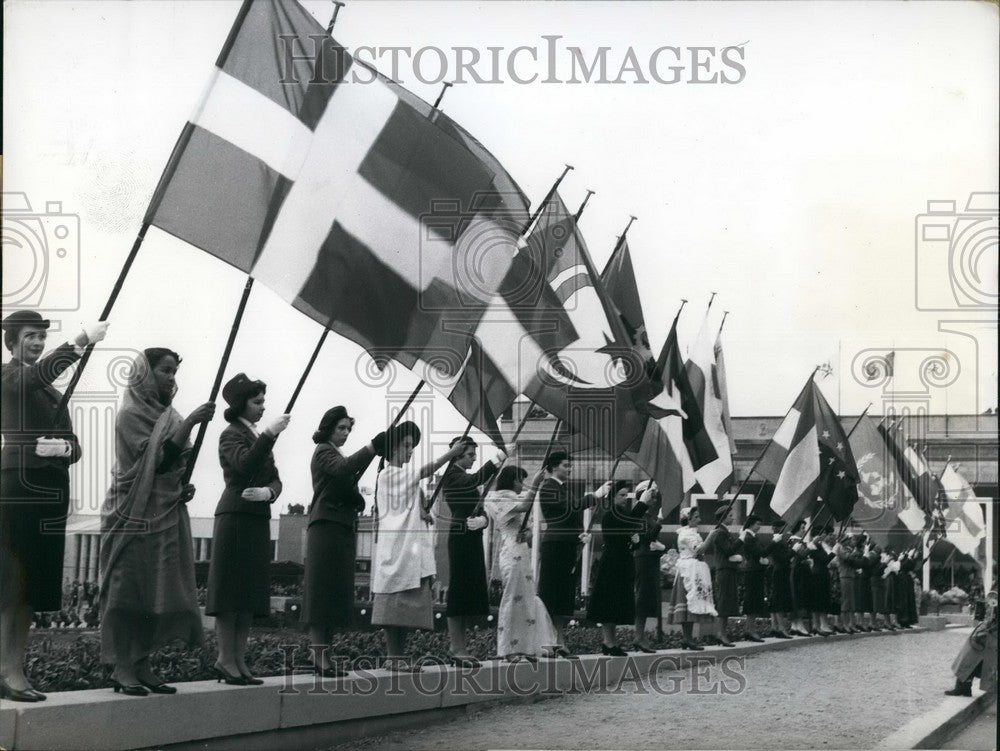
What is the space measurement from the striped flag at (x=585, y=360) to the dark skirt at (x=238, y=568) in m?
1.14

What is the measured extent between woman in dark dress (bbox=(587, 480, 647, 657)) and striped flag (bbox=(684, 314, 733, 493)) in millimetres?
359

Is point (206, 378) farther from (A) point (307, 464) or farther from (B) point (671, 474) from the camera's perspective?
Result: (B) point (671, 474)

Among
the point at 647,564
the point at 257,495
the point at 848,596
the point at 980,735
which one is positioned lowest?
the point at 980,735

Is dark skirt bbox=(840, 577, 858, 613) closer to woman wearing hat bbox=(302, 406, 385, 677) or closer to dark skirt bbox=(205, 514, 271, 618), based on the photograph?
woman wearing hat bbox=(302, 406, 385, 677)

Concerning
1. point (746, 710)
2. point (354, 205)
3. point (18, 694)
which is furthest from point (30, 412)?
point (746, 710)

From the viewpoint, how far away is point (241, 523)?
16.1 feet

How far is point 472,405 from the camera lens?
5.03m

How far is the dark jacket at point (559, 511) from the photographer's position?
5.17 m

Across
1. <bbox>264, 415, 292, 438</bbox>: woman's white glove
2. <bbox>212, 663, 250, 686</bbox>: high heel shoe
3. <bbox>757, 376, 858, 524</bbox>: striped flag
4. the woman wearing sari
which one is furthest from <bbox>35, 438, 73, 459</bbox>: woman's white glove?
<bbox>757, 376, 858, 524</bbox>: striped flag

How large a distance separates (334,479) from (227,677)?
80 cm

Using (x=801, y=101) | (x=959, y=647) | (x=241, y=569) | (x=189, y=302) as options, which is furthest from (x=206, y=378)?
(x=959, y=647)

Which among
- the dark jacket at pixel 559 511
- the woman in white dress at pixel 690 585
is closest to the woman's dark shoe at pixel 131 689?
the dark jacket at pixel 559 511

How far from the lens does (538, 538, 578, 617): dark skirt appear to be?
5277 mm

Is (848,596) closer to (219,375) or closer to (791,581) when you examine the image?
(791,581)
